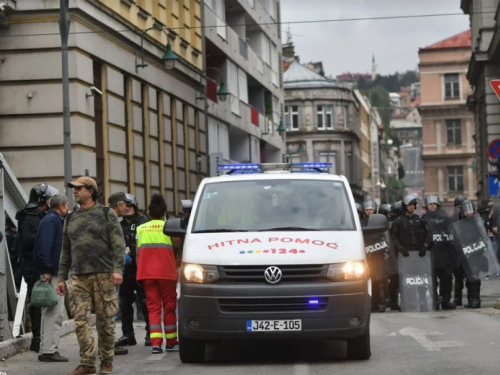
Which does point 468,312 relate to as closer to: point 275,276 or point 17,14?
point 275,276

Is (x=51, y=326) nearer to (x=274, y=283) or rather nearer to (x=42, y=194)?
(x=42, y=194)

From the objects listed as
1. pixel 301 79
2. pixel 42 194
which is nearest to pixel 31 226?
pixel 42 194

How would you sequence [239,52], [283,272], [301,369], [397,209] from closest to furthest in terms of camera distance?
[301,369] < [283,272] < [397,209] < [239,52]

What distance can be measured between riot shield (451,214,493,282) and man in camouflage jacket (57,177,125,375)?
1057cm

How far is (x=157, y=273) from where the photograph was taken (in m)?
13.3

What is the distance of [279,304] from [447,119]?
97.7 m

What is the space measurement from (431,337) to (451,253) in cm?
632

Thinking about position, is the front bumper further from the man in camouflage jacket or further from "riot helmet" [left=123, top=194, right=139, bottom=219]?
"riot helmet" [left=123, top=194, right=139, bottom=219]

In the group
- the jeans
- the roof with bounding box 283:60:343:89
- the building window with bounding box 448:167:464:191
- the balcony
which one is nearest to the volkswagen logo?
the jeans

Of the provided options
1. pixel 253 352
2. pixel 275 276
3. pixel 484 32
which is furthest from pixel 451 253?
pixel 484 32

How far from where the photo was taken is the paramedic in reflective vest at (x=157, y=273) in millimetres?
13359

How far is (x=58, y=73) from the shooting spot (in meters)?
24.7

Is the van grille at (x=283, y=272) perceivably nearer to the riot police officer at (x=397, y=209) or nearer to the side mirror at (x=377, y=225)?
the side mirror at (x=377, y=225)

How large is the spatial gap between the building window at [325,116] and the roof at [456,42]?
10.1 m
